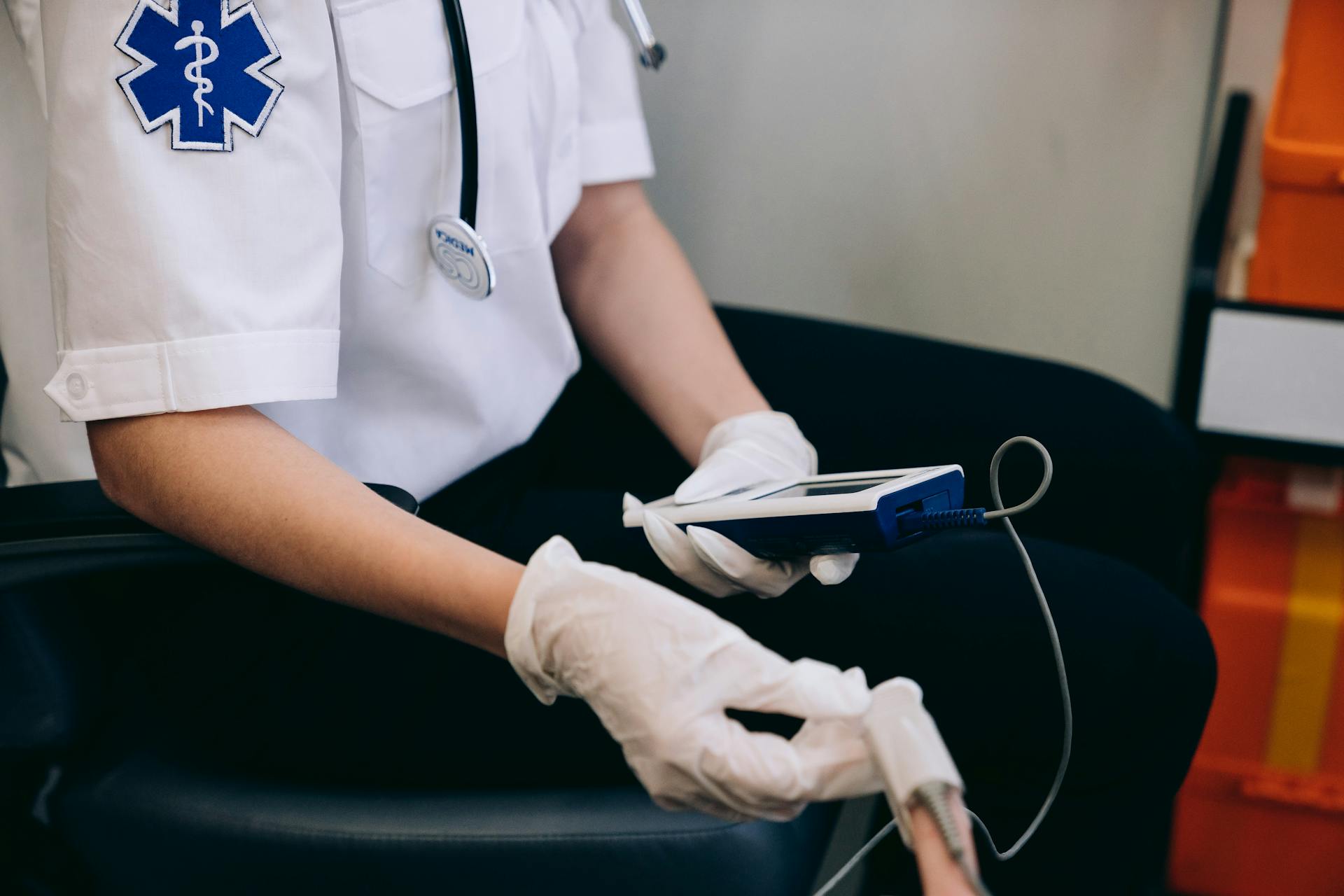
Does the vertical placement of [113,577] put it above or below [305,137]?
below

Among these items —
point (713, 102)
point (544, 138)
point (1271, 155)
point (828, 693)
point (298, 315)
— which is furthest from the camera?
point (713, 102)

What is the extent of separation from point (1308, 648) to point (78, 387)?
996 mm

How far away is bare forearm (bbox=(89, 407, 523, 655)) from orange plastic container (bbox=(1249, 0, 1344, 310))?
30.1 inches

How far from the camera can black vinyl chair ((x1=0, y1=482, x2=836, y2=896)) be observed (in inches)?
21.0

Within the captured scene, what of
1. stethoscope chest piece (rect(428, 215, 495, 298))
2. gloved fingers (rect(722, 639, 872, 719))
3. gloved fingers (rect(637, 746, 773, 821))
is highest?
stethoscope chest piece (rect(428, 215, 495, 298))

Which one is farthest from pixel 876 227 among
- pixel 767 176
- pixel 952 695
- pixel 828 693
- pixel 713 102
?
pixel 828 693

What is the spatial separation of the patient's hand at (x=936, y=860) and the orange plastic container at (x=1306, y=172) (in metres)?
0.74

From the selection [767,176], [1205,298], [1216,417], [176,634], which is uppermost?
[767,176]

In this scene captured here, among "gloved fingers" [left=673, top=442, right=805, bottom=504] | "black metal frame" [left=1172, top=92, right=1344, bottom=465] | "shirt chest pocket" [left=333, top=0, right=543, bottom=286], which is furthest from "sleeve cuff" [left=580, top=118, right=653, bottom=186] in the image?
"black metal frame" [left=1172, top=92, right=1344, bottom=465]

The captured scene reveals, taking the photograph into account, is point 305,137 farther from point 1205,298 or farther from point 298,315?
point 1205,298

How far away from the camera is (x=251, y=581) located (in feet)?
2.02

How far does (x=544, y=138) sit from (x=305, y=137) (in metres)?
0.22

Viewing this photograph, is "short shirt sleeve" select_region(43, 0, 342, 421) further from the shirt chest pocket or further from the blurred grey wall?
the blurred grey wall

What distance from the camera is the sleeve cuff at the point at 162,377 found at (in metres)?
0.53
